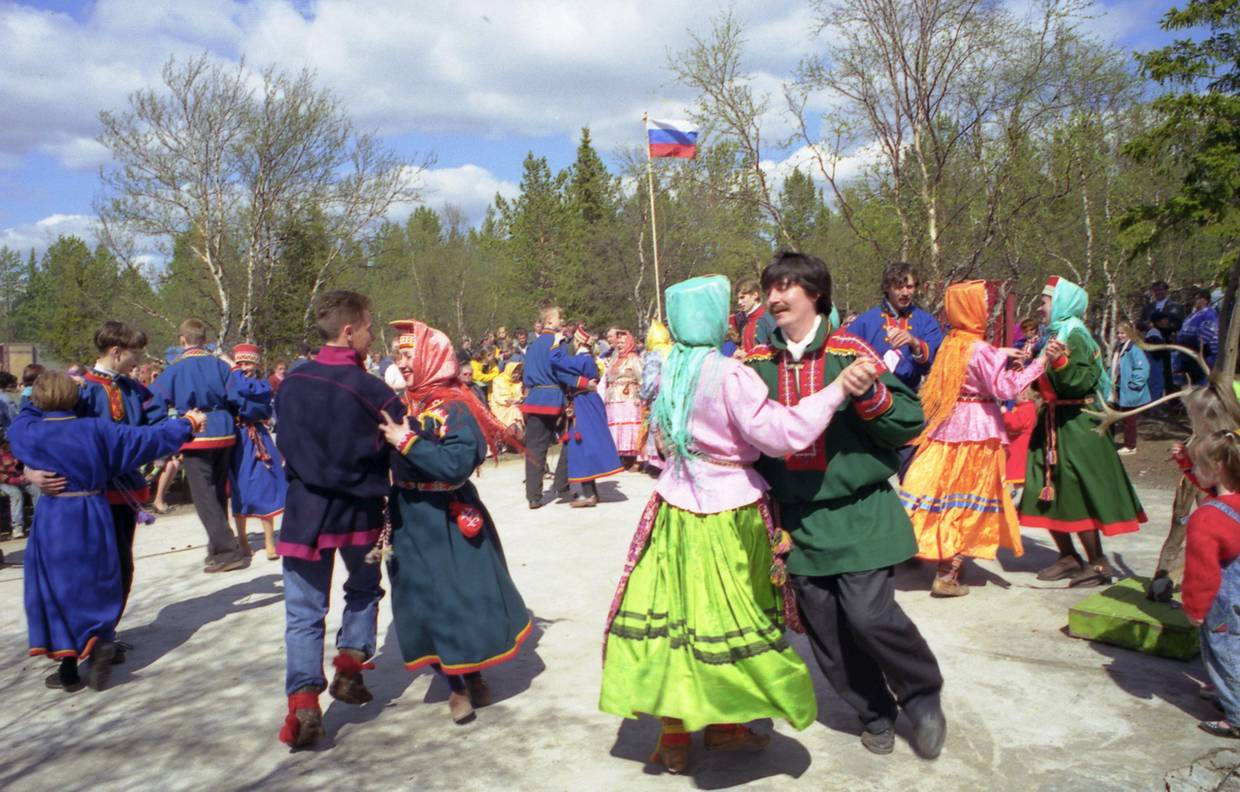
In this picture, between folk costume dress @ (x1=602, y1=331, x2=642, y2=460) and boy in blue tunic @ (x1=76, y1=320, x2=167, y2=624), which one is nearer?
boy in blue tunic @ (x1=76, y1=320, x2=167, y2=624)

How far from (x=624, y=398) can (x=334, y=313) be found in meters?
7.18

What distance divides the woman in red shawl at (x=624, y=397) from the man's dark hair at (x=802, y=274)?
24.2 ft

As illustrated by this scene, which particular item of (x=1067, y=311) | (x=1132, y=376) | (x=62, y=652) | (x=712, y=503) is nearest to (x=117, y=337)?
(x=62, y=652)

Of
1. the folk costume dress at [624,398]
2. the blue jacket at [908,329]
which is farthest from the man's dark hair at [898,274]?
the folk costume dress at [624,398]

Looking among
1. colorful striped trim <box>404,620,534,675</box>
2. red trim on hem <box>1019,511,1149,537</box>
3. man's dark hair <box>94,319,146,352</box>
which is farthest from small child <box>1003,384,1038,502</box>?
man's dark hair <box>94,319,146,352</box>

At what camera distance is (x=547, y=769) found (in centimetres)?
360

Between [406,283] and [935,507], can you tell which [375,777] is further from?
[406,283]

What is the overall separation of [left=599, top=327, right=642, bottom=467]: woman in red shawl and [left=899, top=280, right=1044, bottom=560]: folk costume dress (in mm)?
5487

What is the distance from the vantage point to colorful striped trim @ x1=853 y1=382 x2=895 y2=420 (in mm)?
3189

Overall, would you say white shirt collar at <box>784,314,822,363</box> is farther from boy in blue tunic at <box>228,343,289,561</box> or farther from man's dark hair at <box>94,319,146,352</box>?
boy in blue tunic at <box>228,343,289,561</box>

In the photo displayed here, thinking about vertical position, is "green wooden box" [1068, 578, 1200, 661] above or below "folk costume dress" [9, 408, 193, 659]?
below

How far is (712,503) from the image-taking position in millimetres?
3328

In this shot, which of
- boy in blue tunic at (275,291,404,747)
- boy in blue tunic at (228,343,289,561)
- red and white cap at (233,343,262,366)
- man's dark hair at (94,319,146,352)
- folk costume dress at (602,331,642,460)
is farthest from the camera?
folk costume dress at (602,331,642,460)

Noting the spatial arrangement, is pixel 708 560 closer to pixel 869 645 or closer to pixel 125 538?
pixel 869 645
